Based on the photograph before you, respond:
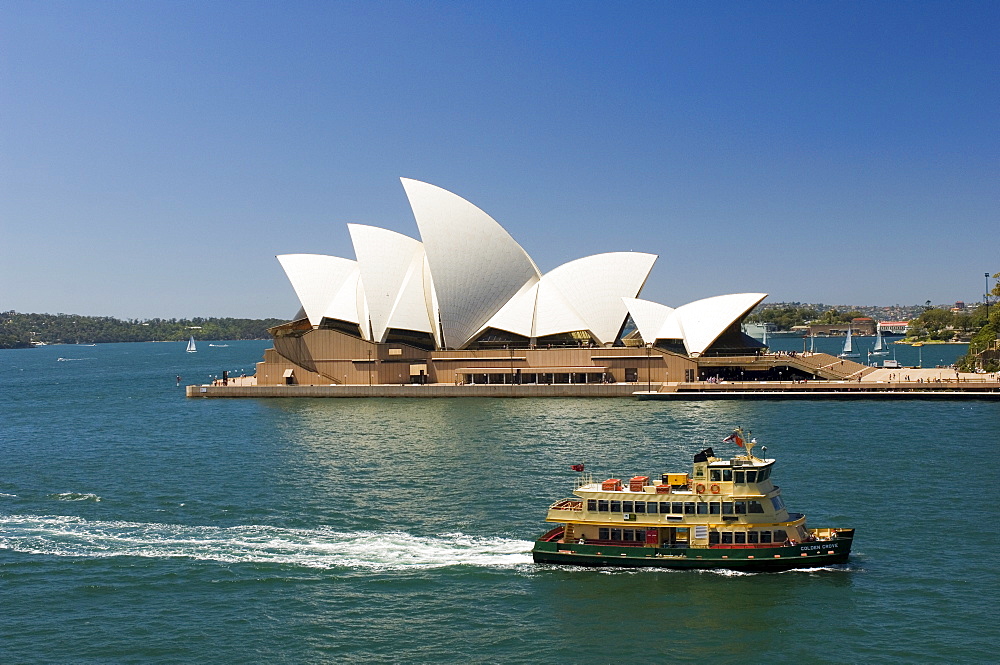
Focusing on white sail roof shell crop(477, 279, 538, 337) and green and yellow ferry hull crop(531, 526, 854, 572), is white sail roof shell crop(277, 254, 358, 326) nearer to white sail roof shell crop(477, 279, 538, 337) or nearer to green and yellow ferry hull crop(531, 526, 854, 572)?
white sail roof shell crop(477, 279, 538, 337)

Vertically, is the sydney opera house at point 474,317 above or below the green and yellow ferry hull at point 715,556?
above

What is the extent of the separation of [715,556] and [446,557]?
760cm

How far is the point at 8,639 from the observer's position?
20156 mm

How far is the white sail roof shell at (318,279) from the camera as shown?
78438mm

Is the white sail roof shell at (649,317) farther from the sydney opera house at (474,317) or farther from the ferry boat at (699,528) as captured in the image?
the ferry boat at (699,528)

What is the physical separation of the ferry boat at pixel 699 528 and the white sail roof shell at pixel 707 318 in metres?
47.6

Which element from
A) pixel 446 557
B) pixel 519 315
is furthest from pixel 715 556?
pixel 519 315

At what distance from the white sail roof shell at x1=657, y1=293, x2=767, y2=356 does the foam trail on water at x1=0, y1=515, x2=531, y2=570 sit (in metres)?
48.3

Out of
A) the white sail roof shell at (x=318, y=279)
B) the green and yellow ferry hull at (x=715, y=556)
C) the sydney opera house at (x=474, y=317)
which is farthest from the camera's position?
the white sail roof shell at (x=318, y=279)

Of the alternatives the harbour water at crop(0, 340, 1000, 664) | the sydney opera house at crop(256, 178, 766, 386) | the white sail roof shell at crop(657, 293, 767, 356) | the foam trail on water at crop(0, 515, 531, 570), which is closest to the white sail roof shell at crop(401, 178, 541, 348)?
the sydney opera house at crop(256, 178, 766, 386)

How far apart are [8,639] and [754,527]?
18964 mm

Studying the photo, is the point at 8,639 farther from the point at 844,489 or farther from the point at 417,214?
the point at 417,214

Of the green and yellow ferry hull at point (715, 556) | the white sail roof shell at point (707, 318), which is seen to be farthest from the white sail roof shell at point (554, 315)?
the green and yellow ferry hull at point (715, 556)

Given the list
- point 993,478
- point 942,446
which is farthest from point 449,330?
point 993,478
